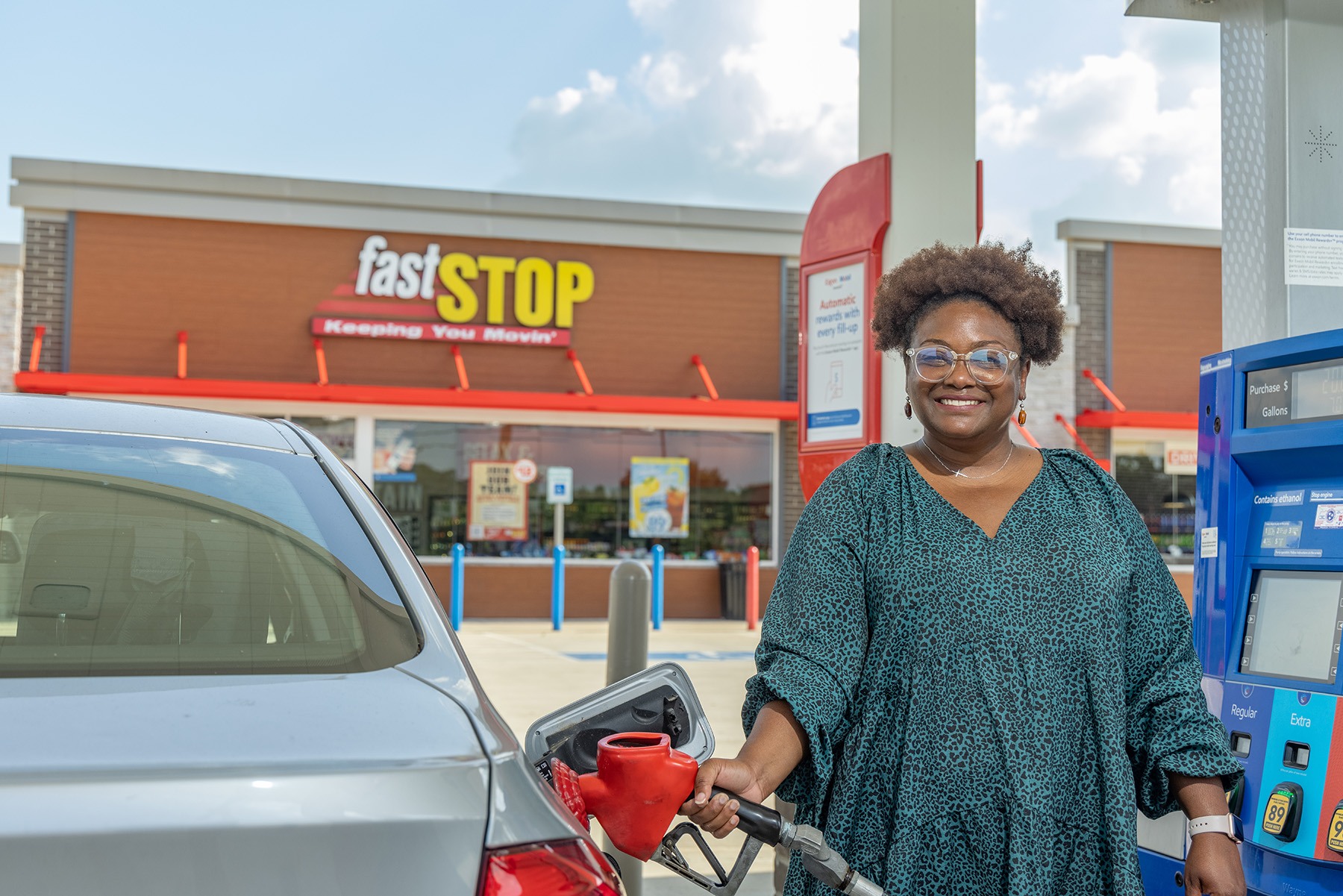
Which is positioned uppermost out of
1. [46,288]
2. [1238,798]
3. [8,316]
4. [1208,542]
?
[46,288]

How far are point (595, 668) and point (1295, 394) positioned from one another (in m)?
9.35

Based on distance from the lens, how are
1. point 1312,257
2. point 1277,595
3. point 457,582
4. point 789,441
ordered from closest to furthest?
point 1277,595
point 1312,257
point 457,582
point 789,441

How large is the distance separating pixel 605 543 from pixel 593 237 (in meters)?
4.30

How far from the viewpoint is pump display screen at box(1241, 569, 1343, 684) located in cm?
279

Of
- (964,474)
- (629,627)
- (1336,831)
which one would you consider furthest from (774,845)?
(629,627)

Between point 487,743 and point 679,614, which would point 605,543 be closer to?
point 679,614

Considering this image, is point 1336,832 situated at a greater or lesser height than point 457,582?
greater

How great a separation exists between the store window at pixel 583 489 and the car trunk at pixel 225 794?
50.1ft

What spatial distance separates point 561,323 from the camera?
1711 centimetres

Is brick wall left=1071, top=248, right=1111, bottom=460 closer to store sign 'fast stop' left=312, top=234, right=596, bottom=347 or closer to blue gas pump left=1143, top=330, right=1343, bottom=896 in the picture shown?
store sign 'fast stop' left=312, top=234, right=596, bottom=347

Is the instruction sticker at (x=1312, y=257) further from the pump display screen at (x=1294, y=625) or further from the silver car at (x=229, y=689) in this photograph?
the silver car at (x=229, y=689)

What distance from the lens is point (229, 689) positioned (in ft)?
4.98

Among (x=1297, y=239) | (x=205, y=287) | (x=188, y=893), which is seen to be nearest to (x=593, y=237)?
(x=205, y=287)

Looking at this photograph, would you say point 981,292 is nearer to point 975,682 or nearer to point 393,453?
point 975,682
